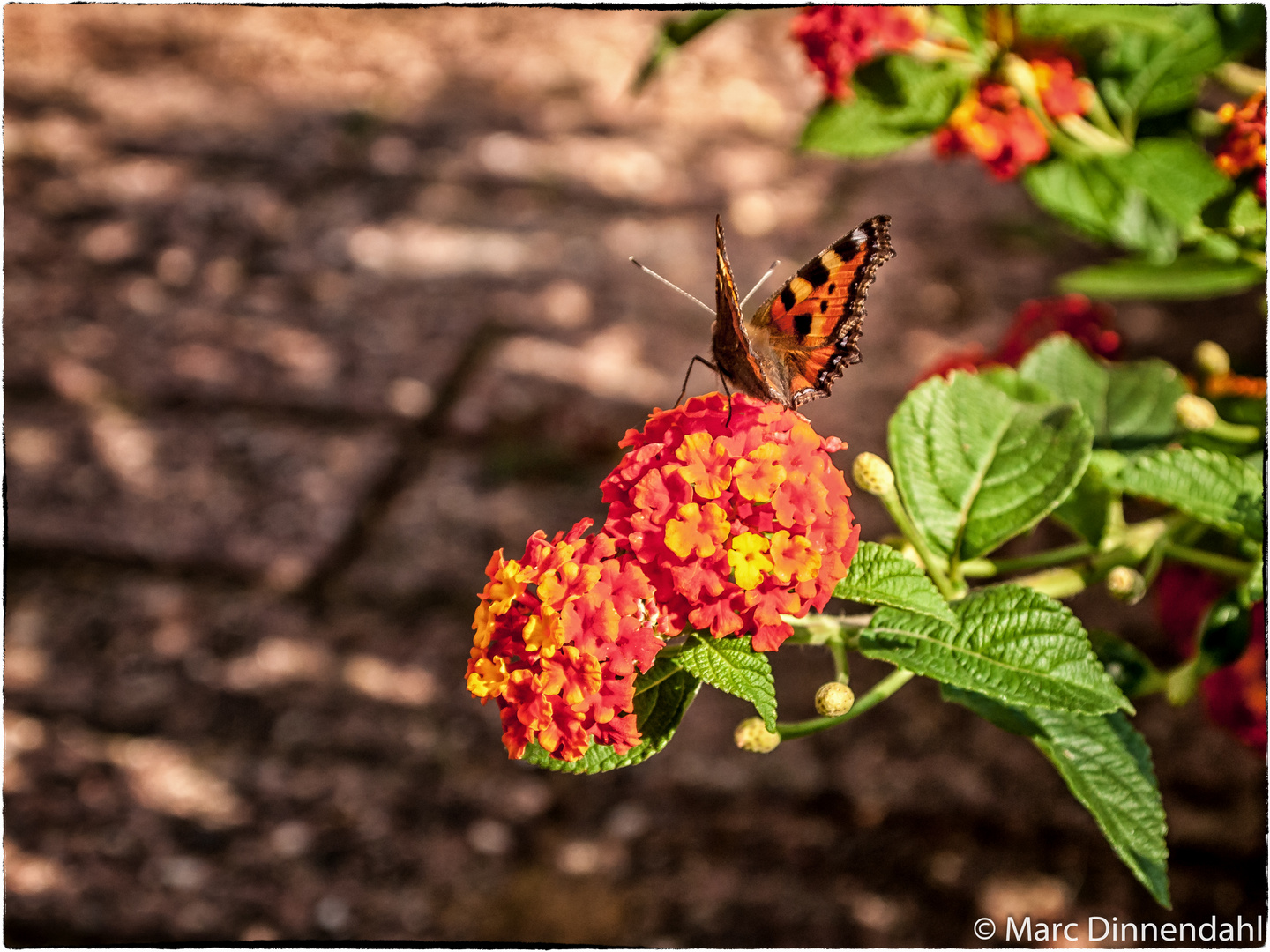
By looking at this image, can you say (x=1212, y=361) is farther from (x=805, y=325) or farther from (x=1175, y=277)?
(x=805, y=325)

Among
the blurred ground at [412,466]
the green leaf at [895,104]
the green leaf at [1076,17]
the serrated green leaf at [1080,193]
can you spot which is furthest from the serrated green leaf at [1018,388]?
the blurred ground at [412,466]

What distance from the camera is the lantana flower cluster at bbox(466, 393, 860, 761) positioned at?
978 mm

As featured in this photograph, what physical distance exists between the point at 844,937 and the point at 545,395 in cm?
176

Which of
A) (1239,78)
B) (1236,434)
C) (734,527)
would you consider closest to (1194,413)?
(1236,434)

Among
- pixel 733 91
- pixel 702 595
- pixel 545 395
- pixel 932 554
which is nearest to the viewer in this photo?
pixel 702 595

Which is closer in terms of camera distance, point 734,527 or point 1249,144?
point 734,527

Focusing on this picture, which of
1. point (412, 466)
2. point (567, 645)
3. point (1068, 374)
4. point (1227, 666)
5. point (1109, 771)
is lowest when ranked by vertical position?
point (412, 466)

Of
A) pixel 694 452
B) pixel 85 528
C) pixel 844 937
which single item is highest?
pixel 694 452

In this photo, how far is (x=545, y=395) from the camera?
3168 mm

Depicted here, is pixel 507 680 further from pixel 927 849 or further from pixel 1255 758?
pixel 1255 758

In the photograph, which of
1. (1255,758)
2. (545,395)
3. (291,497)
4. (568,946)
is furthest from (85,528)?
(1255,758)

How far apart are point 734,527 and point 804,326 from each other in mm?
333

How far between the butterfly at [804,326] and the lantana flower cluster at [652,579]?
0.13 meters

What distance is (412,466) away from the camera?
9.93 feet
